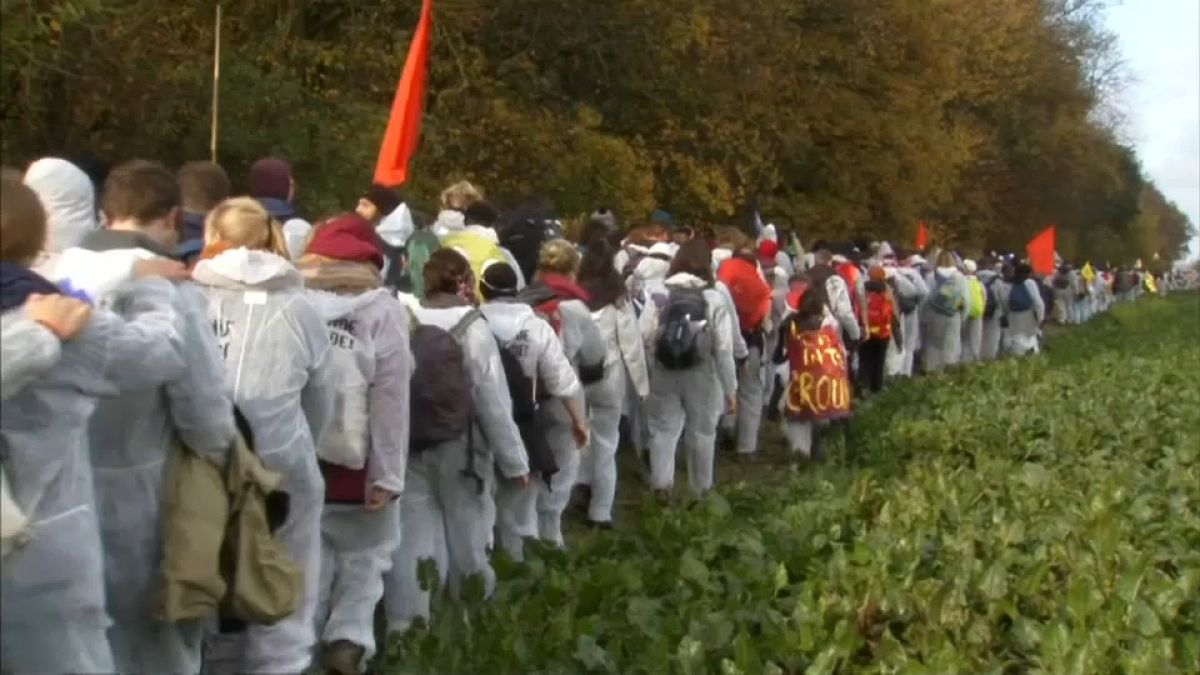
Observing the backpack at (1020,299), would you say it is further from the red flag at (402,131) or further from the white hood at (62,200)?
the white hood at (62,200)

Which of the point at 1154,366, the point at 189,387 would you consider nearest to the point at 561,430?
the point at 189,387

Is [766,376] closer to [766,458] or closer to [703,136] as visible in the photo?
[766,458]

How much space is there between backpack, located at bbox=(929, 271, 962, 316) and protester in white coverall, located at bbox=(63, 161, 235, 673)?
68.8ft

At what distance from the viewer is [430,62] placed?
23.5 m

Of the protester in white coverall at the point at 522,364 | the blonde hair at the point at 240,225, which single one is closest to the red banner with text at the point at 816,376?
the protester in white coverall at the point at 522,364

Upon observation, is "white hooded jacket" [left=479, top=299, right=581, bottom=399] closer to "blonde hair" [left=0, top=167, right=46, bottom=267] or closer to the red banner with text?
"blonde hair" [left=0, top=167, right=46, bottom=267]

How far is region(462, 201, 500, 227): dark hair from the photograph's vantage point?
41.0ft

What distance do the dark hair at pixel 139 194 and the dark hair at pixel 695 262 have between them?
767 cm

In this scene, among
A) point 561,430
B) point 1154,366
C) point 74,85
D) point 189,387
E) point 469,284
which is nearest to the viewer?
point 189,387

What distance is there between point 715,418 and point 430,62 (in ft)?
32.3

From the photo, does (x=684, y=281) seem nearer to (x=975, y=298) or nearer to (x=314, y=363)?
(x=314, y=363)

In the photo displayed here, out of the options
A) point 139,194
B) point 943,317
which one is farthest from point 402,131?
point 943,317

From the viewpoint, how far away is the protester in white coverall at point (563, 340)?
37.1 feet

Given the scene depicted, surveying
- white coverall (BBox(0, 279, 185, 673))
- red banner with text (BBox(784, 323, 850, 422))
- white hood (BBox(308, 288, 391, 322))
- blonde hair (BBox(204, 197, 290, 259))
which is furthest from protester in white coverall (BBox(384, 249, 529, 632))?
red banner with text (BBox(784, 323, 850, 422))
